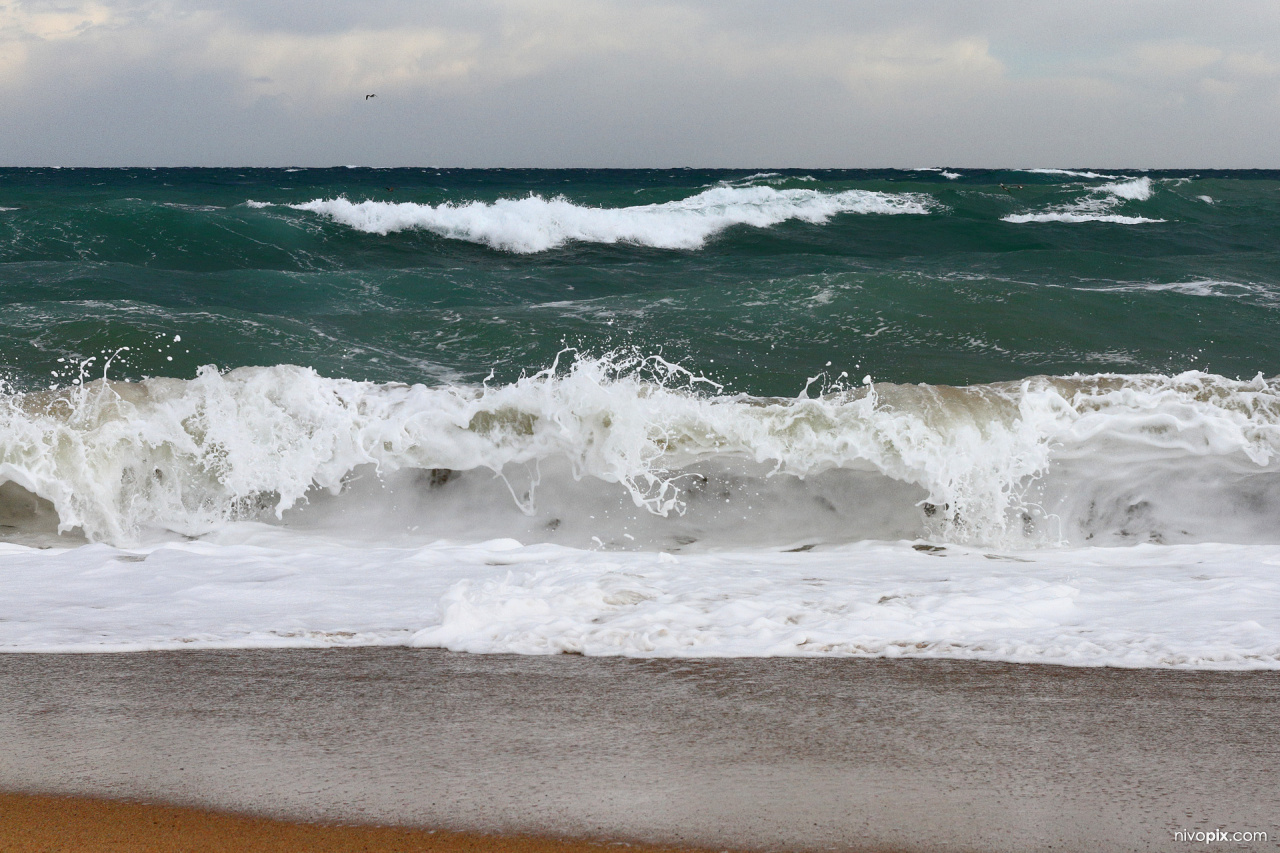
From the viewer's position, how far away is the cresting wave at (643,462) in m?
5.46

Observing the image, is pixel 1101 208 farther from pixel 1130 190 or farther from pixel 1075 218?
pixel 1130 190

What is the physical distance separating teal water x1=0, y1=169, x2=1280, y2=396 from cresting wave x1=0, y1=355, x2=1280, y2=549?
7.71 ft

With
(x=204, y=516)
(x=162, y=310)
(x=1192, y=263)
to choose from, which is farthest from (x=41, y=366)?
(x=1192, y=263)

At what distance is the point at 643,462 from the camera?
5.84 meters

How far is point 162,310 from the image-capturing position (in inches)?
413

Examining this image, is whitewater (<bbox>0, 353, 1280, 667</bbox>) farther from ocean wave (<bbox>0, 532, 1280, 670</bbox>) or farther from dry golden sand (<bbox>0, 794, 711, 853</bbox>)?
dry golden sand (<bbox>0, 794, 711, 853</bbox>)

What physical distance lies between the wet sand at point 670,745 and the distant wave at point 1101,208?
2347cm

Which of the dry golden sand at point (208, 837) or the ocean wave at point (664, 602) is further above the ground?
the dry golden sand at point (208, 837)

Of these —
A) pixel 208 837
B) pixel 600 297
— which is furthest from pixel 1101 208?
pixel 208 837

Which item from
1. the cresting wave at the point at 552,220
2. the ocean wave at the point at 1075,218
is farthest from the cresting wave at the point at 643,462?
the ocean wave at the point at 1075,218

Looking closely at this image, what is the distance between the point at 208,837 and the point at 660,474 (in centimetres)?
387

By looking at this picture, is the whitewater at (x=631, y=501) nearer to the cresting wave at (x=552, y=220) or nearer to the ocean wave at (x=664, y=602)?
the ocean wave at (x=664, y=602)

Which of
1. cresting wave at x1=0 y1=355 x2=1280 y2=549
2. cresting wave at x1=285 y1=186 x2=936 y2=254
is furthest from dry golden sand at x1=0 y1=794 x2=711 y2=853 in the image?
cresting wave at x1=285 y1=186 x2=936 y2=254

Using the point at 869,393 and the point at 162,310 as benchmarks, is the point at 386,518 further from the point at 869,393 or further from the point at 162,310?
the point at 162,310
